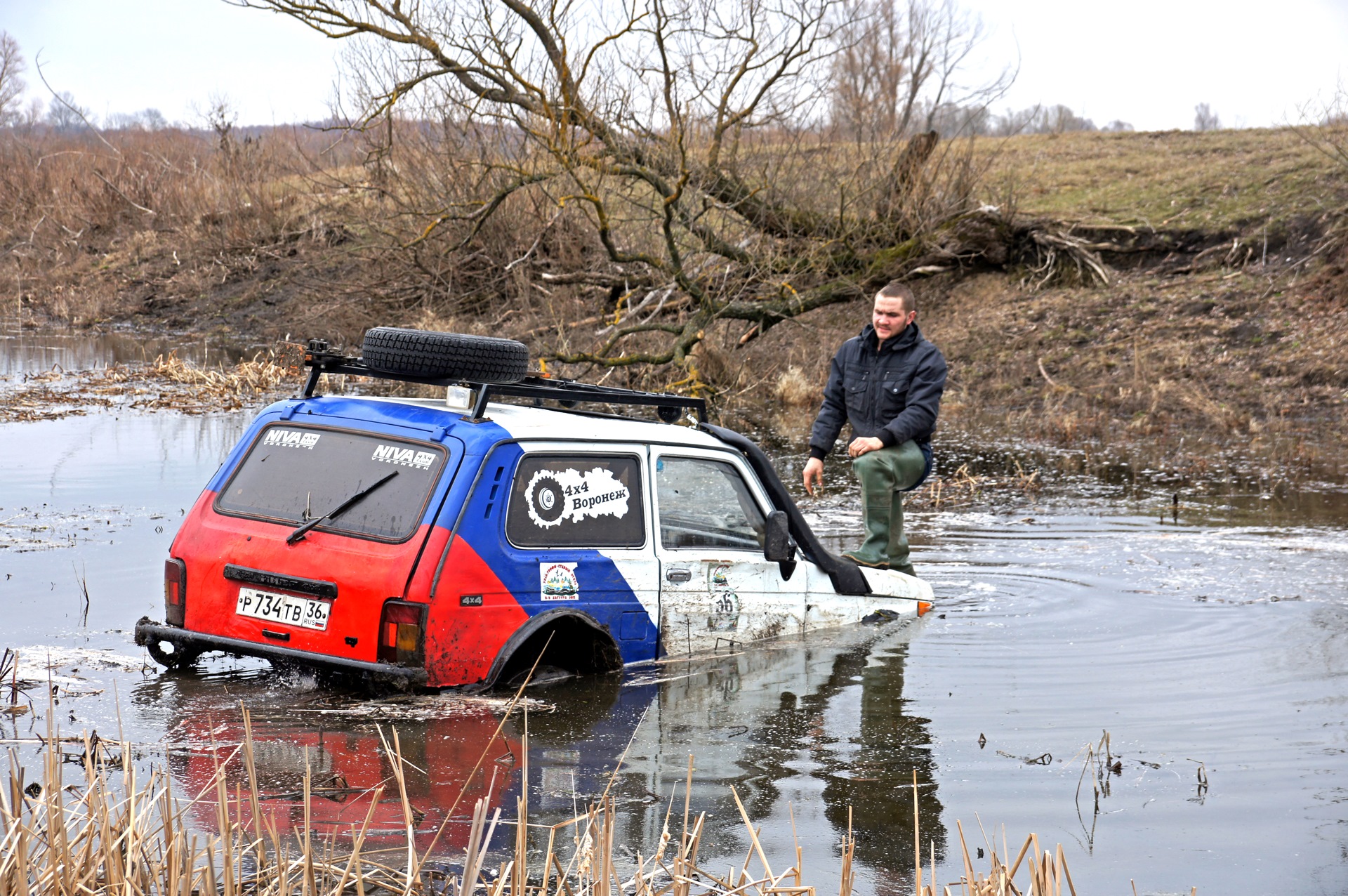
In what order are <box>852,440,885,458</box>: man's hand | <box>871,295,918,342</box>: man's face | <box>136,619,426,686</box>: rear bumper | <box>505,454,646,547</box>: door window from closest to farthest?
<box>136,619,426,686</box>: rear bumper < <box>505,454,646,547</box>: door window < <box>852,440,885,458</box>: man's hand < <box>871,295,918,342</box>: man's face

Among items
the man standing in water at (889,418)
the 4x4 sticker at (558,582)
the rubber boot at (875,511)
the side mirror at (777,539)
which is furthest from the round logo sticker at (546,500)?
the rubber boot at (875,511)

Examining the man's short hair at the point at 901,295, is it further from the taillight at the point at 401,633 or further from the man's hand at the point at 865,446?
the taillight at the point at 401,633

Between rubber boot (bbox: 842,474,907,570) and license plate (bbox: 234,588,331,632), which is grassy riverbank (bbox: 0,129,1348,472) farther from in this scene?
license plate (bbox: 234,588,331,632)

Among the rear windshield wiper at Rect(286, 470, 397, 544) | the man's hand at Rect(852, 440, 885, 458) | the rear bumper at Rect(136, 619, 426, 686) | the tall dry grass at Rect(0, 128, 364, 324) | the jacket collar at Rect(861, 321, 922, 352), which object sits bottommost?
the rear bumper at Rect(136, 619, 426, 686)

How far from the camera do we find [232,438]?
15.3m

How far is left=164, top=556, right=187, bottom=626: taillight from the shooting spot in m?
5.88

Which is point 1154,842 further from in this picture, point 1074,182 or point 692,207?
point 1074,182

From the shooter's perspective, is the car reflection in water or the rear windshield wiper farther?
the rear windshield wiper

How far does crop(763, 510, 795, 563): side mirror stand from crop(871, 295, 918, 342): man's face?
2.28 metres

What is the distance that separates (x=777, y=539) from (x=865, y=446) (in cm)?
197

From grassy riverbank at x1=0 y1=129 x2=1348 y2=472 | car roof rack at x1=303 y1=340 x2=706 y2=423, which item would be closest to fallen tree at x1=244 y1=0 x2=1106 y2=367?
grassy riverbank at x1=0 y1=129 x2=1348 y2=472

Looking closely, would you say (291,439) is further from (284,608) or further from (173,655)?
(173,655)

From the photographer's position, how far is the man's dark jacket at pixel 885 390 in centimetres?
875

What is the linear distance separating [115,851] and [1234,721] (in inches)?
208
